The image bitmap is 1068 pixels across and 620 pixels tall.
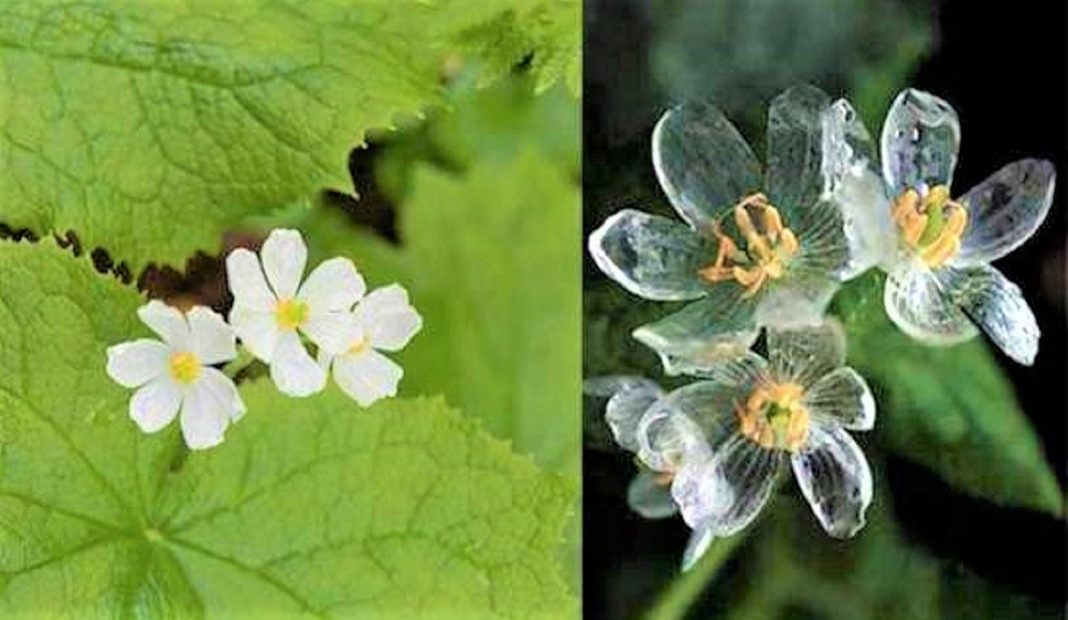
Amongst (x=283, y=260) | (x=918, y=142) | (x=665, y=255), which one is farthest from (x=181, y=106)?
(x=918, y=142)

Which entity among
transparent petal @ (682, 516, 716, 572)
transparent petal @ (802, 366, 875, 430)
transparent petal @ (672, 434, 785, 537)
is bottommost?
transparent petal @ (682, 516, 716, 572)

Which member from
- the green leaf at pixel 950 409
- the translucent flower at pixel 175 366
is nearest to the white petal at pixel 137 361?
the translucent flower at pixel 175 366

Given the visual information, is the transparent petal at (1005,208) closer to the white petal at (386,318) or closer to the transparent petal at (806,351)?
the transparent petal at (806,351)

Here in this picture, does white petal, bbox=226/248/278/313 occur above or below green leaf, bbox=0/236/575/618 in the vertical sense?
above

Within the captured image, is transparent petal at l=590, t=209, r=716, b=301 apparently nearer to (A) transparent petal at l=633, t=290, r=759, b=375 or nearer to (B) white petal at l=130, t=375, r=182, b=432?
(A) transparent petal at l=633, t=290, r=759, b=375

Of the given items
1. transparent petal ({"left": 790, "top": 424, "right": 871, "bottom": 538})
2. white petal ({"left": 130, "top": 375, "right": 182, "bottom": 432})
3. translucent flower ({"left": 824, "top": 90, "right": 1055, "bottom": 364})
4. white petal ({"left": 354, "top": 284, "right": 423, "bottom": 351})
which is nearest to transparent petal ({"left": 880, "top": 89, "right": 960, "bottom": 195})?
translucent flower ({"left": 824, "top": 90, "right": 1055, "bottom": 364})

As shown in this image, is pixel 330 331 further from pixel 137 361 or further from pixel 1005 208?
pixel 1005 208

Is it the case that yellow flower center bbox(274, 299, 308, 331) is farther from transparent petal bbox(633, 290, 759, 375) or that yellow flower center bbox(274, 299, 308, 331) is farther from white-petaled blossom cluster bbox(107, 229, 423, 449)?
transparent petal bbox(633, 290, 759, 375)
